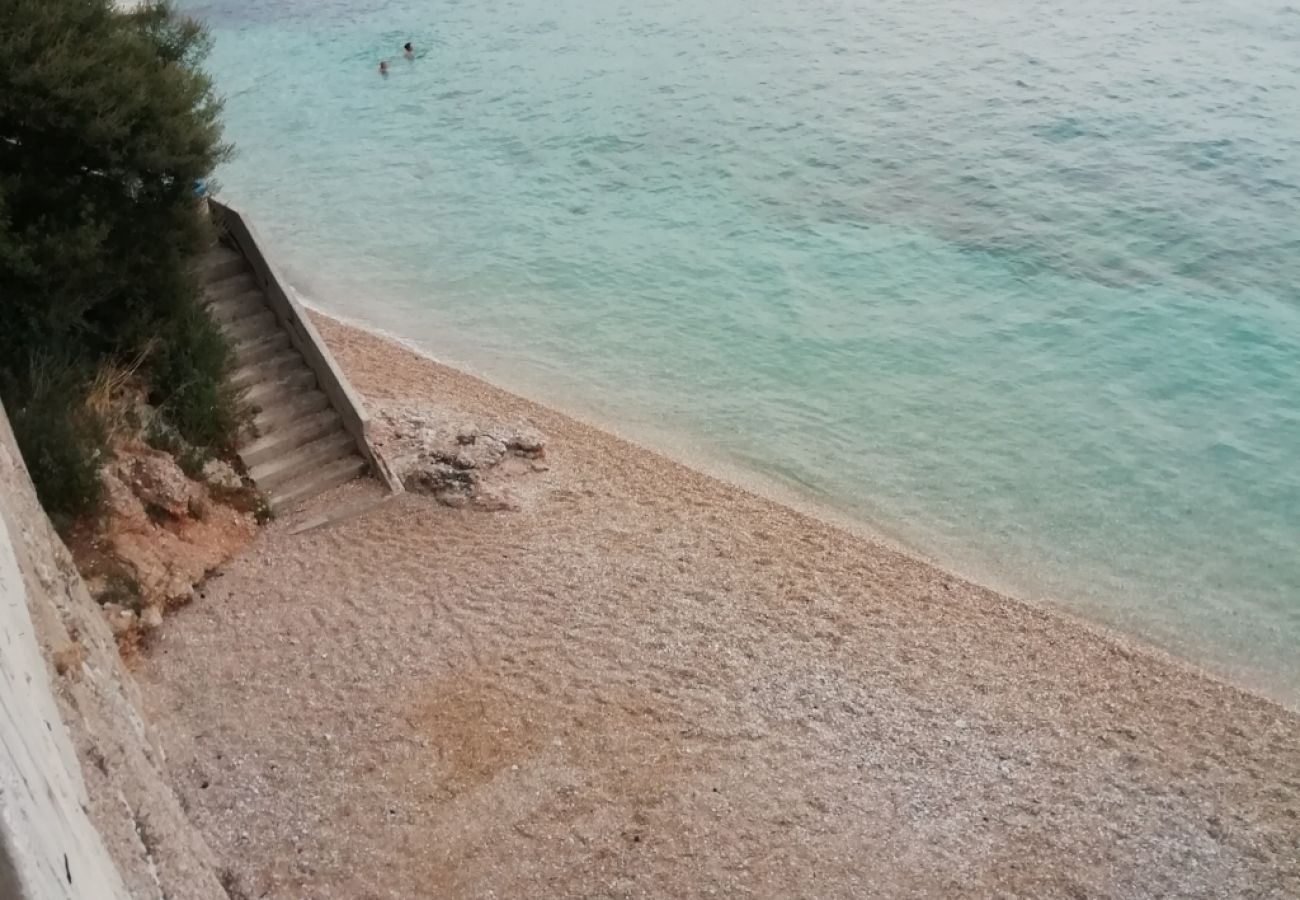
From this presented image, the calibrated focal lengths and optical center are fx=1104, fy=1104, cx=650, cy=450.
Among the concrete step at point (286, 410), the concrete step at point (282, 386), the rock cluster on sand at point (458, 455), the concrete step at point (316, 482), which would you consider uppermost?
the concrete step at point (282, 386)

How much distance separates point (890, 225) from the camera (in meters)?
23.4

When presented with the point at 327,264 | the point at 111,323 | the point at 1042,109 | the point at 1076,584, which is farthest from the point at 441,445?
the point at 1042,109

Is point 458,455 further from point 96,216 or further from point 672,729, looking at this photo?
point 672,729

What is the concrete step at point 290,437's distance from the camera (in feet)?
40.0

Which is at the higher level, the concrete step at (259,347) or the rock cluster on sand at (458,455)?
the concrete step at (259,347)

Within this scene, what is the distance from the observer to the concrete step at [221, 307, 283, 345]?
1270cm

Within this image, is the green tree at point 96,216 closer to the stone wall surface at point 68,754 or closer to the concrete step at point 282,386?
the concrete step at point 282,386

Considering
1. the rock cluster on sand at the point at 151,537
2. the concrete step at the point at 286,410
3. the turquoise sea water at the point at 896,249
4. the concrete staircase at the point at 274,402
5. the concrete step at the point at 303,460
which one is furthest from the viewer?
the turquoise sea water at the point at 896,249

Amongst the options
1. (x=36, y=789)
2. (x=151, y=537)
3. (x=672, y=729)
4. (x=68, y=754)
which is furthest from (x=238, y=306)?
(x=36, y=789)

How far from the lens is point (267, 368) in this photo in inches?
501

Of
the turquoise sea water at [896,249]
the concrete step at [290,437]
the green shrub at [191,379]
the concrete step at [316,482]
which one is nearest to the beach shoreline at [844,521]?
the turquoise sea water at [896,249]

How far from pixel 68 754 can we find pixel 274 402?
27.8ft

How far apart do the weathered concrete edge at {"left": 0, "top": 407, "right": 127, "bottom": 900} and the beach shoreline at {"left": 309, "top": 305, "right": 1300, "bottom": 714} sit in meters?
10.2

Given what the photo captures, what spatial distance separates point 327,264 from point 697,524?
504 inches
